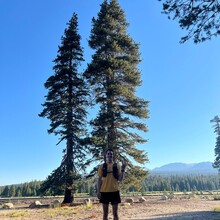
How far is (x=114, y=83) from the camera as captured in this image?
59.6 ft

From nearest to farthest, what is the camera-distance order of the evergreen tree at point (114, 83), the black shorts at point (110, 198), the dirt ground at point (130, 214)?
1. the black shorts at point (110, 198)
2. the dirt ground at point (130, 214)
3. the evergreen tree at point (114, 83)

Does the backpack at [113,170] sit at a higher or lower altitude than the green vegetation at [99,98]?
lower

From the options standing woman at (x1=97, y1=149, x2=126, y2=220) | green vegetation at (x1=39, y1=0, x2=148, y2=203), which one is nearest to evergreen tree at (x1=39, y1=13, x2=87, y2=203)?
green vegetation at (x1=39, y1=0, x2=148, y2=203)

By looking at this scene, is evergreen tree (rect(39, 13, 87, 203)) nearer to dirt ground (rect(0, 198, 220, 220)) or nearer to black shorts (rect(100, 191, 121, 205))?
dirt ground (rect(0, 198, 220, 220))

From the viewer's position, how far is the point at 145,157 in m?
17.6

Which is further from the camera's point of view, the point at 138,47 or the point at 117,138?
the point at 138,47

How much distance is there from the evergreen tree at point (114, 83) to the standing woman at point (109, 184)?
9783mm

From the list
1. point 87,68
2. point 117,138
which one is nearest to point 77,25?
point 87,68

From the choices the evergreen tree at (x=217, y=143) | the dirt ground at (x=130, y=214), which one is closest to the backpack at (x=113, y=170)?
the dirt ground at (x=130, y=214)

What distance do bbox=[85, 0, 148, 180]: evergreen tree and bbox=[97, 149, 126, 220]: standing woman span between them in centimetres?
978

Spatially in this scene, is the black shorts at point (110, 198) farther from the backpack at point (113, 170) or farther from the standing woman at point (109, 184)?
the backpack at point (113, 170)

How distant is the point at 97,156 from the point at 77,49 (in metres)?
9.60

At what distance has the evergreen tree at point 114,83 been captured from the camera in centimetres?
1720

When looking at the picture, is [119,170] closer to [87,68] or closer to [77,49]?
[87,68]
